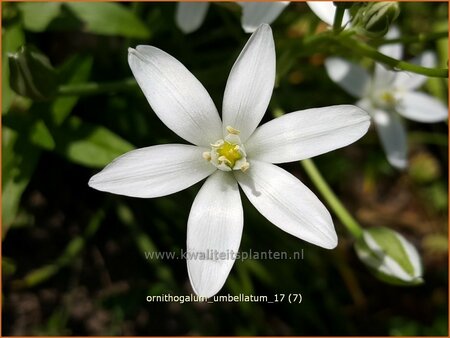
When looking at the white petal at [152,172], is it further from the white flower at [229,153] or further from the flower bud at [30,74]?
the flower bud at [30,74]

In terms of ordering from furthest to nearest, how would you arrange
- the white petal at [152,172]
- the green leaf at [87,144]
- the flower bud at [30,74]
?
1. the green leaf at [87,144]
2. the flower bud at [30,74]
3. the white petal at [152,172]

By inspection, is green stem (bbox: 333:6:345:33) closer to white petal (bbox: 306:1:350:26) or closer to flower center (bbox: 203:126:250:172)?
white petal (bbox: 306:1:350:26)

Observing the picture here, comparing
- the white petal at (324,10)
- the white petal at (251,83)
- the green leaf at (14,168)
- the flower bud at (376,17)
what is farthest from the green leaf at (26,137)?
the flower bud at (376,17)

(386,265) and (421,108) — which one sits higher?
(421,108)

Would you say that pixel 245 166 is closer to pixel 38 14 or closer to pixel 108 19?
pixel 108 19

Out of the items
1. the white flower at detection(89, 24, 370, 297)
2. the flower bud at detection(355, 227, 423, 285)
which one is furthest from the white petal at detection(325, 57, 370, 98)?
the white flower at detection(89, 24, 370, 297)

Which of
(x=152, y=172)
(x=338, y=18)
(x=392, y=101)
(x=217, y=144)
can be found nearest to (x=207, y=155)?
(x=217, y=144)
